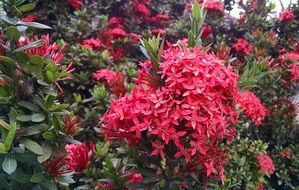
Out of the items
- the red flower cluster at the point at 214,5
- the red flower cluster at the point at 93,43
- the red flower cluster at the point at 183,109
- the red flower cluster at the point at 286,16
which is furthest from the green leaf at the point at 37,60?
the red flower cluster at the point at 286,16

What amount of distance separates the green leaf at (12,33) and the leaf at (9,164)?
0.53 metres

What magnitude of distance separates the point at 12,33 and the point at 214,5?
362 cm

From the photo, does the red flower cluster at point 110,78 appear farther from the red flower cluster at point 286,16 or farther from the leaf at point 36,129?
the red flower cluster at point 286,16

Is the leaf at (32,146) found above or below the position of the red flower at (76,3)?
above

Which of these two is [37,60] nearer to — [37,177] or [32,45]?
[32,45]

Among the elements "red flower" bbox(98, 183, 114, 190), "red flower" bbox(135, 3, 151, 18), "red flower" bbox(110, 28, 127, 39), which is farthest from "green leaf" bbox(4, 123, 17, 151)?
"red flower" bbox(135, 3, 151, 18)

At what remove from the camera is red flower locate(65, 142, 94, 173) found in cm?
253

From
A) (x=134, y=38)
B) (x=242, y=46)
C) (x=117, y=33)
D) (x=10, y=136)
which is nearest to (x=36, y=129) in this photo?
(x=10, y=136)

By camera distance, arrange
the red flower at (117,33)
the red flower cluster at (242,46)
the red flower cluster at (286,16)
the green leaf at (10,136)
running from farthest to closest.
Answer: the red flower cluster at (286,16), the red flower at (117,33), the red flower cluster at (242,46), the green leaf at (10,136)

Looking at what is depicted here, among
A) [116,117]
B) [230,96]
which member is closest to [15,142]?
[116,117]

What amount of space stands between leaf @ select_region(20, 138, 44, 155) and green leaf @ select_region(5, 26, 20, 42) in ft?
1.52

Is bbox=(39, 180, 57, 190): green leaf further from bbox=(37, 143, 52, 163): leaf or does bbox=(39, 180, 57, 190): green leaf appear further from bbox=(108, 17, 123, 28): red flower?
bbox=(108, 17, 123, 28): red flower

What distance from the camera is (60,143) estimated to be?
6.43ft

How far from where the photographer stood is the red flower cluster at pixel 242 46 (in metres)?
4.82
